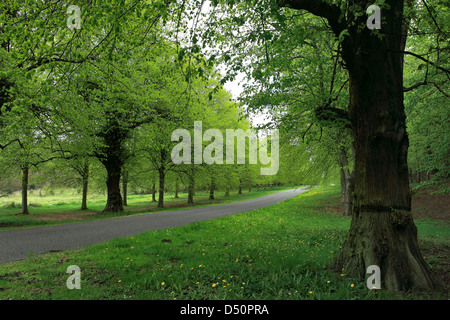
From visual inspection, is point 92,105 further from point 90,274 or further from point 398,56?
point 398,56

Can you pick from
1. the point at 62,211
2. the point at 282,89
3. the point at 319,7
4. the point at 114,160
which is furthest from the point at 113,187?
the point at 319,7

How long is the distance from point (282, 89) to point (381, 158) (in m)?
5.75

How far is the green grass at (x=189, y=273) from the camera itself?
157 inches

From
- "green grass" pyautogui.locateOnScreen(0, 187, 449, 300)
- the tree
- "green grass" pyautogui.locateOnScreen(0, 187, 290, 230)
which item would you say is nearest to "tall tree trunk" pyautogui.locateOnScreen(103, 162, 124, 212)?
"green grass" pyautogui.locateOnScreen(0, 187, 290, 230)

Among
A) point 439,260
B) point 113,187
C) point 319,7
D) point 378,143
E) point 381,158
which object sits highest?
point 319,7

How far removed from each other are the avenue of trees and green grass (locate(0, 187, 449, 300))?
3.01ft

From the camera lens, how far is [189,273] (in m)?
4.85

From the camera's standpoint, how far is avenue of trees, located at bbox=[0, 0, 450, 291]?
4500mm

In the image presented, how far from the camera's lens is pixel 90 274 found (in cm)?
496

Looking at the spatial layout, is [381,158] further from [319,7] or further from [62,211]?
[62,211]

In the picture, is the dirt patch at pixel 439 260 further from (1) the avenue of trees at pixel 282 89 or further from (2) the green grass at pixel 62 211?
(2) the green grass at pixel 62 211

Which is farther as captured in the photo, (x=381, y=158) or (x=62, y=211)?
(x=62, y=211)

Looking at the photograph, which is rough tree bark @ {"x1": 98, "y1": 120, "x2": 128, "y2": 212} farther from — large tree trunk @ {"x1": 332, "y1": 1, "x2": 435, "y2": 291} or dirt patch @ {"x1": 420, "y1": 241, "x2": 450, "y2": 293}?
dirt patch @ {"x1": 420, "y1": 241, "x2": 450, "y2": 293}
